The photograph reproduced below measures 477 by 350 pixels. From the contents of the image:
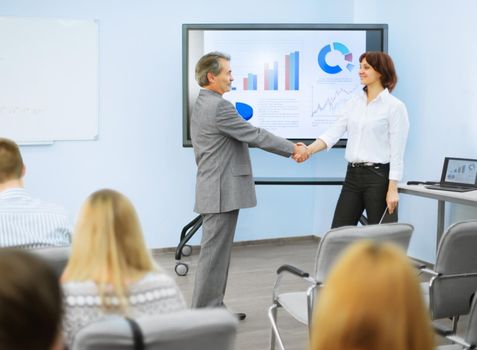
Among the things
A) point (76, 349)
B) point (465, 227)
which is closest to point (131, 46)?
point (465, 227)

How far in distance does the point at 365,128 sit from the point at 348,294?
3.18 m

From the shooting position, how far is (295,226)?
6906 mm

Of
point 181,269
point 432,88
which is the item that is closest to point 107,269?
point 181,269

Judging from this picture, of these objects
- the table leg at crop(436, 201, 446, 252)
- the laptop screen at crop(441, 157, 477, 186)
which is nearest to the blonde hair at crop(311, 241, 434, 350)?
the laptop screen at crop(441, 157, 477, 186)

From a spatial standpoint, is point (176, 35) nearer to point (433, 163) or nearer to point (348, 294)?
point (433, 163)

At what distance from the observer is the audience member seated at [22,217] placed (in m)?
2.72

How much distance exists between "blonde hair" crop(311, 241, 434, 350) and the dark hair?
325 cm

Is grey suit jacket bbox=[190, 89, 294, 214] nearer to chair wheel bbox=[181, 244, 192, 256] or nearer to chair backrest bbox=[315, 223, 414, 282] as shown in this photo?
chair backrest bbox=[315, 223, 414, 282]

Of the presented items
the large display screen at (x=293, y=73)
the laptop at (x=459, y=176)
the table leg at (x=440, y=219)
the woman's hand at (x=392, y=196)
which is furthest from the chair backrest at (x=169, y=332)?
the large display screen at (x=293, y=73)

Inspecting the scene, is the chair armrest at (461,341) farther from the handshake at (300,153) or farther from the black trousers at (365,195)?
the handshake at (300,153)

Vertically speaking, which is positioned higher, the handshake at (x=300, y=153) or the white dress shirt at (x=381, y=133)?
the white dress shirt at (x=381, y=133)

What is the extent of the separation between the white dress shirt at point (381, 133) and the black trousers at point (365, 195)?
58 millimetres

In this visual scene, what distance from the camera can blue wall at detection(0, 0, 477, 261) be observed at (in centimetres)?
551

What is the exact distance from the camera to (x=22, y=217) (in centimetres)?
275
